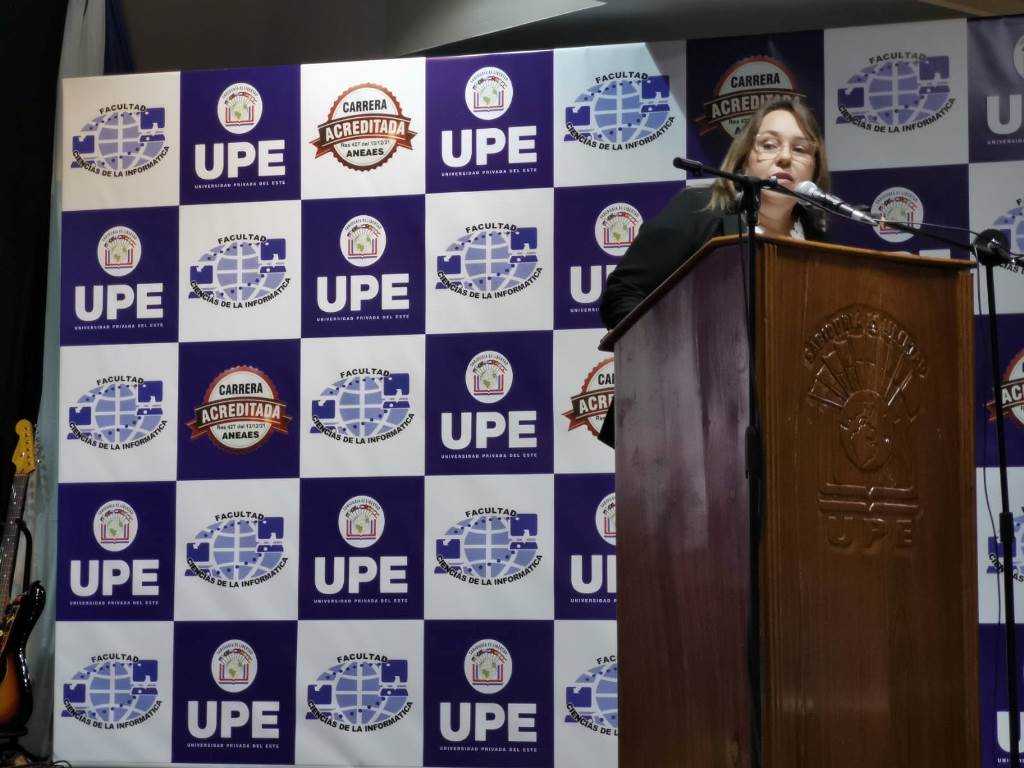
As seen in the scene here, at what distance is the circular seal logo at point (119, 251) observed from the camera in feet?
13.8

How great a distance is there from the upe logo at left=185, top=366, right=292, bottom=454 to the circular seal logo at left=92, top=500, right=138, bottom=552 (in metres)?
0.32

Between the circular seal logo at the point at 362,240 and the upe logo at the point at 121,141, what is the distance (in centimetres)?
66

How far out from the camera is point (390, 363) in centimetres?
401

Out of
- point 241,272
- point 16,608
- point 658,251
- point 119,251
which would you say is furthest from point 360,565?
point 658,251

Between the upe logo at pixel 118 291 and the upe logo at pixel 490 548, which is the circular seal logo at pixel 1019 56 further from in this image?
the upe logo at pixel 118 291

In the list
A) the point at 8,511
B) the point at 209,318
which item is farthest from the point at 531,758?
the point at 8,511

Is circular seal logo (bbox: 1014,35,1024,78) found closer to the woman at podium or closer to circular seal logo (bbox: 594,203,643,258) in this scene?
circular seal logo (bbox: 594,203,643,258)

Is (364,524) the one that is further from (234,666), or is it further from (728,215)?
(728,215)

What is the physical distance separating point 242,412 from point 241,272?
435mm

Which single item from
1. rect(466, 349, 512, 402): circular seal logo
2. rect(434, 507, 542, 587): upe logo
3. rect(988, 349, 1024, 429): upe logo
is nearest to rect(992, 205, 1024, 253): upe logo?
rect(988, 349, 1024, 429): upe logo

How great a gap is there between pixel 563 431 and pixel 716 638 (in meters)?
2.17

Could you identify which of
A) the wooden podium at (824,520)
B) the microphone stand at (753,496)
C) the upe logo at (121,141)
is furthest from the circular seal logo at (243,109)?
the microphone stand at (753,496)

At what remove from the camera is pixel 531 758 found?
3.85 metres

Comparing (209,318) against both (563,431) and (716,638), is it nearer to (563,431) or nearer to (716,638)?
Answer: (563,431)
